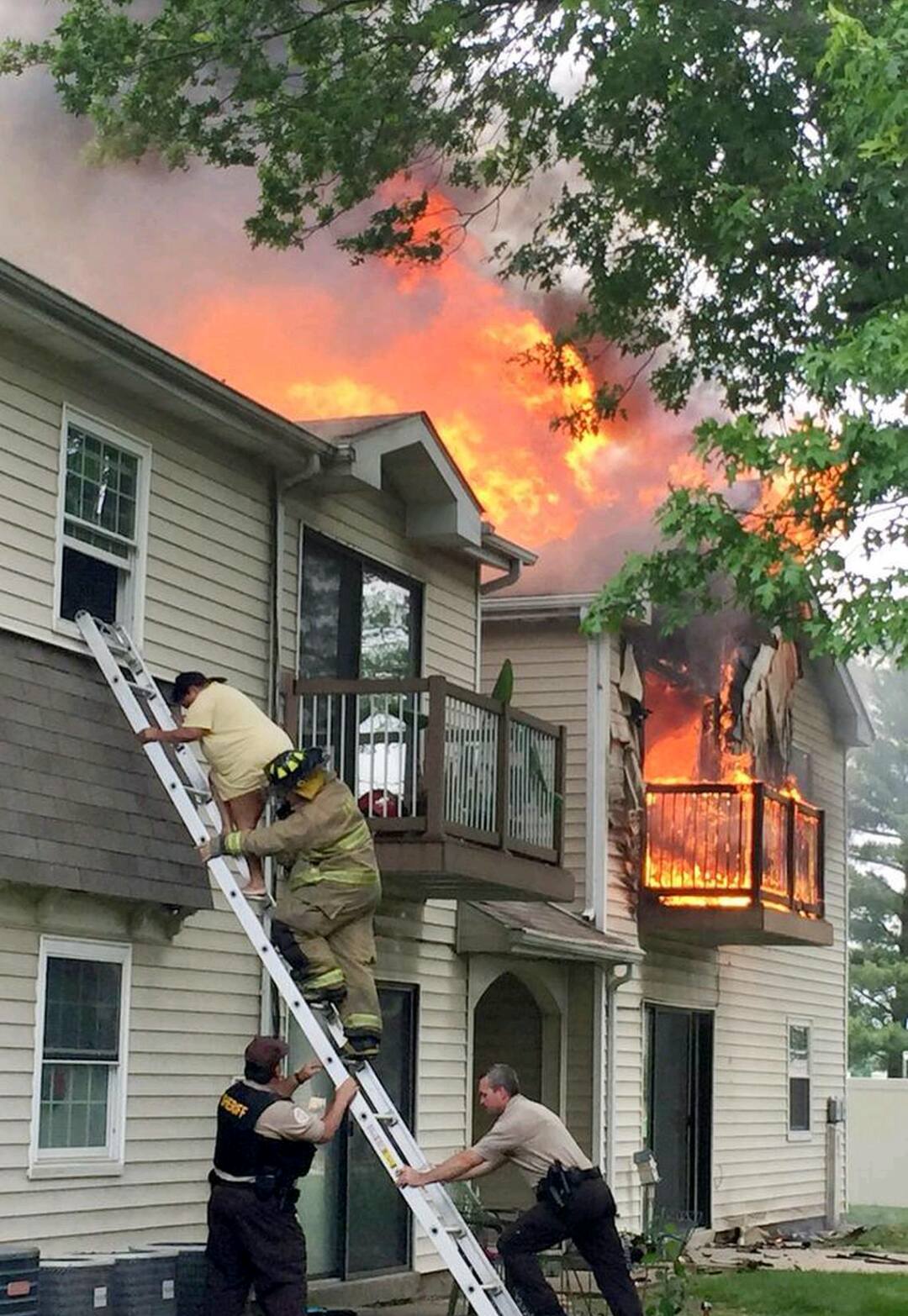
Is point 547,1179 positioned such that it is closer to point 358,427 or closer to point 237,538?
point 237,538

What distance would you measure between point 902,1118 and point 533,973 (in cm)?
1632

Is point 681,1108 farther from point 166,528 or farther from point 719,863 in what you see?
point 166,528

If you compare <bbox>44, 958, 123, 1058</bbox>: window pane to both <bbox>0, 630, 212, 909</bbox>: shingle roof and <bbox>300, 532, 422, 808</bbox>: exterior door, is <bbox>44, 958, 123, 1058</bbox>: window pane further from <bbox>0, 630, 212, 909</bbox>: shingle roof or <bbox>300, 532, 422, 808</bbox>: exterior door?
<bbox>300, 532, 422, 808</bbox>: exterior door

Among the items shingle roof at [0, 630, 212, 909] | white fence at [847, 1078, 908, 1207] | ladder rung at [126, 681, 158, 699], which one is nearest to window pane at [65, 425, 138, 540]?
shingle roof at [0, 630, 212, 909]

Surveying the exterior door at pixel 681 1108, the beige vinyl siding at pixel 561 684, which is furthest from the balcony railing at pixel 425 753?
the exterior door at pixel 681 1108

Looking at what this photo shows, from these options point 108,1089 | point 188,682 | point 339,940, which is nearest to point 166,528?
point 188,682

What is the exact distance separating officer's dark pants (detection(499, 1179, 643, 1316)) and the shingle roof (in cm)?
307

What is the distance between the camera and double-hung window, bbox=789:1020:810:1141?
25.5 m

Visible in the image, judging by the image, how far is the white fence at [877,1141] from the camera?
3388 centimetres

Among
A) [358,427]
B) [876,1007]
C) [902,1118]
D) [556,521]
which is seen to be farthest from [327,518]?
[876,1007]

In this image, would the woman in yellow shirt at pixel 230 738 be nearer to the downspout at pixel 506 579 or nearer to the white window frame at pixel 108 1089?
the white window frame at pixel 108 1089

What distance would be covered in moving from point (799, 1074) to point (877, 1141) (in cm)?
916

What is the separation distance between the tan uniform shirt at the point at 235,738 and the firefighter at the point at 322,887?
224 mm

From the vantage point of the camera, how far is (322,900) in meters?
11.5
